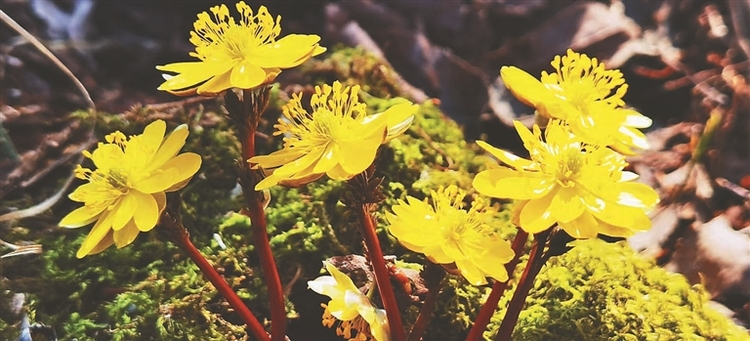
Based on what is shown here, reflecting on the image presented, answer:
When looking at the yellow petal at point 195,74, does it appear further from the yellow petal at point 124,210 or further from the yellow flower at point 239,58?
the yellow petal at point 124,210

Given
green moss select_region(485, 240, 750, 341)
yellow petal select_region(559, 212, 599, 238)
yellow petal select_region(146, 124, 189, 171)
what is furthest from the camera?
green moss select_region(485, 240, 750, 341)

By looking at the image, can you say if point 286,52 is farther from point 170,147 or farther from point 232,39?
point 170,147

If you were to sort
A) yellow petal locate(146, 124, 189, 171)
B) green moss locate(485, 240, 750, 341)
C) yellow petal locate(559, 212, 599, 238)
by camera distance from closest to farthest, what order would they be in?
yellow petal locate(559, 212, 599, 238) < yellow petal locate(146, 124, 189, 171) < green moss locate(485, 240, 750, 341)

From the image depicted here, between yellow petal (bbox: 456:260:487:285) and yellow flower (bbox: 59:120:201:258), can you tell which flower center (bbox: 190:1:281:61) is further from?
yellow petal (bbox: 456:260:487:285)

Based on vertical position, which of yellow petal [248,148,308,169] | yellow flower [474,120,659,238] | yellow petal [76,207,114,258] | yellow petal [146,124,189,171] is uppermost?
yellow flower [474,120,659,238]

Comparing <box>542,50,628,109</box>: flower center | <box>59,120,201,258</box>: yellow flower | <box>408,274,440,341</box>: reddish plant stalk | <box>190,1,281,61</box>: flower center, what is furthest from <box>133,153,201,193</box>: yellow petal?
<box>542,50,628,109</box>: flower center

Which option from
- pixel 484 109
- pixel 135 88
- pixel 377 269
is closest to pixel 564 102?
pixel 377 269

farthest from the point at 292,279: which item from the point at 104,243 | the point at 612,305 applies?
the point at 612,305
